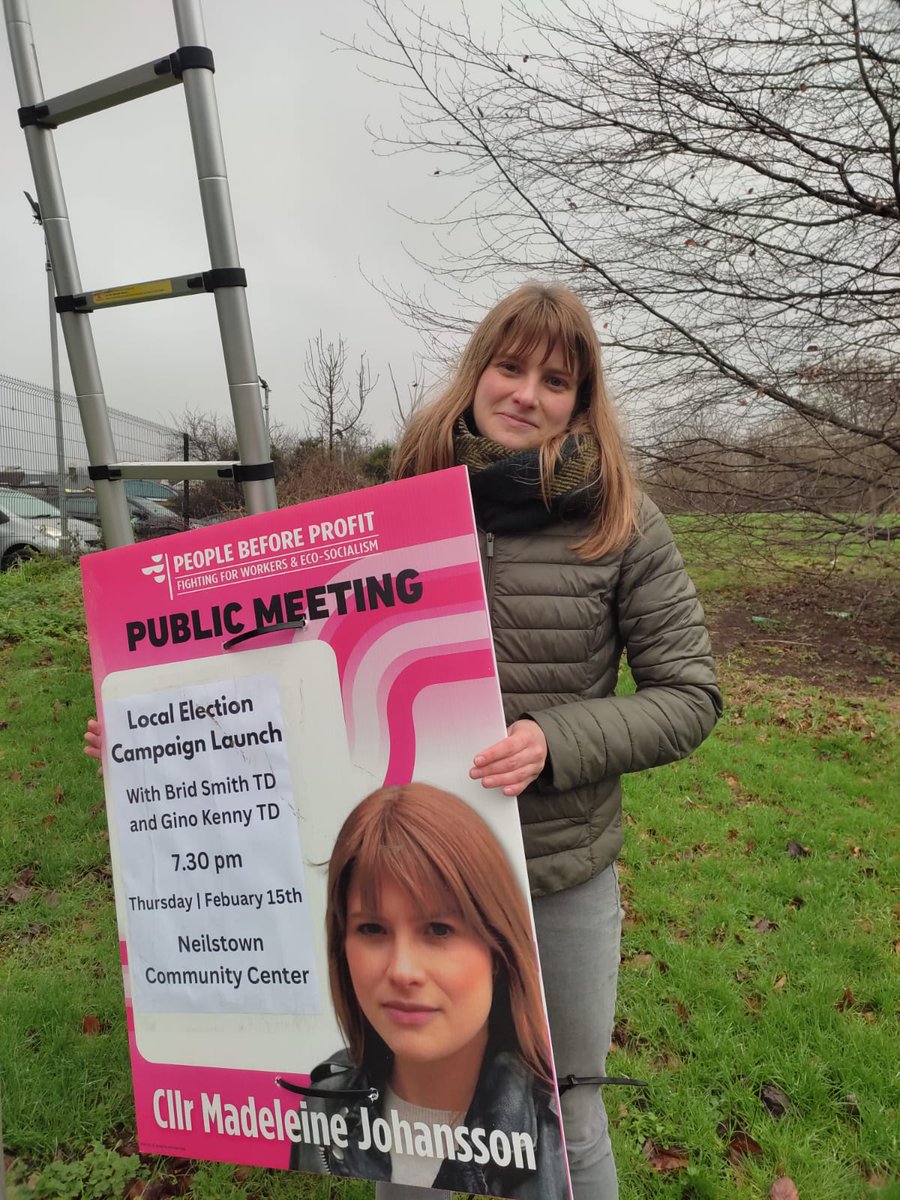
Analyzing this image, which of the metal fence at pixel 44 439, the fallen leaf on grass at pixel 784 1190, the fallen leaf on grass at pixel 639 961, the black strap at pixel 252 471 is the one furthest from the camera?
the metal fence at pixel 44 439

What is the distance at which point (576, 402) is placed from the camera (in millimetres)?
1610

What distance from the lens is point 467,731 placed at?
48.7 inches

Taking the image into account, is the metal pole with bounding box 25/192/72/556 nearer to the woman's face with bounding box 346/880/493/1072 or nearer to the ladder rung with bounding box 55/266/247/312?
the ladder rung with bounding box 55/266/247/312

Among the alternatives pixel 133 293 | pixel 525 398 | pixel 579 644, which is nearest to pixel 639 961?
pixel 579 644

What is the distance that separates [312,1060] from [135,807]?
0.56 m

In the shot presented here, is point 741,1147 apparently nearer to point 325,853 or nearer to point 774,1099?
point 774,1099

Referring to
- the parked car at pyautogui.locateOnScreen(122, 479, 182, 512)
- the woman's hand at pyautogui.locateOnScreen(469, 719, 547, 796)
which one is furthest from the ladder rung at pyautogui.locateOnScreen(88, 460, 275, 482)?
the parked car at pyautogui.locateOnScreen(122, 479, 182, 512)

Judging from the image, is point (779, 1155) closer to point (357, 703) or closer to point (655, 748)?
point (655, 748)

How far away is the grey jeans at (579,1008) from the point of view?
1.53 m

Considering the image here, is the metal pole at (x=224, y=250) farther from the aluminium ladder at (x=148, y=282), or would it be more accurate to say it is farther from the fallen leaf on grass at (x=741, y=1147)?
the fallen leaf on grass at (x=741, y=1147)

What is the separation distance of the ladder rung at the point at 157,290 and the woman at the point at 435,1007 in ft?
5.59

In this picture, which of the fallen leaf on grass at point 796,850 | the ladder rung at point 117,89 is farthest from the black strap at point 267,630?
the fallen leaf on grass at point 796,850

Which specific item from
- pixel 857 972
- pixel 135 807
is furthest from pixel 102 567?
pixel 857 972

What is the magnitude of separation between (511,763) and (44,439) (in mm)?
11327
